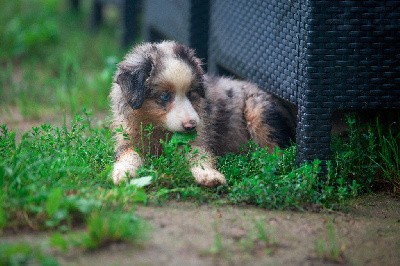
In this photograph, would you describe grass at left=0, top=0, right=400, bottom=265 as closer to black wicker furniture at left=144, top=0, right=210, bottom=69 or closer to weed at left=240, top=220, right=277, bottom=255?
weed at left=240, top=220, right=277, bottom=255

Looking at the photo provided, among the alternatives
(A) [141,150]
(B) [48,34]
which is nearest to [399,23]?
(A) [141,150]

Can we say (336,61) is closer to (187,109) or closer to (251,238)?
(187,109)

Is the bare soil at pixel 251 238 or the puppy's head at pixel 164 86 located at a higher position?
the puppy's head at pixel 164 86

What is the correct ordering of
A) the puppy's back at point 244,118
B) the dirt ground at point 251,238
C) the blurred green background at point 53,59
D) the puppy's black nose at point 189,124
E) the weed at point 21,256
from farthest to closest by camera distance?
the blurred green background at point 53,59
the puppy's back at point 244,118
the puppy's black nose at point 189,124
the dirt ground at point 251,238
the weed at point 21,256

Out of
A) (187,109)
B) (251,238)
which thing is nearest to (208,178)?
(187,109)

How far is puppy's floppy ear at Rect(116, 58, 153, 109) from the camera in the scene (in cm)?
457

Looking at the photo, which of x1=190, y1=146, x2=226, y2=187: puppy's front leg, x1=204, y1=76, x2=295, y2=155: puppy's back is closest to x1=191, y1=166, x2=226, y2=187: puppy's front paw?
x1=190, y1=146, x2=226, y2=187: puppy's front leg

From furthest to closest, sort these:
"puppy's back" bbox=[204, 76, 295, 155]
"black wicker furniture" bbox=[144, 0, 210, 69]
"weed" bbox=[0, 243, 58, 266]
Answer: "black wicker furniture" bbox=[144, 0, 210, 69]
"puppy's back" bbox=[204, 76, 295, 155]
"weed" bbox=[0, 243, 58, 266]

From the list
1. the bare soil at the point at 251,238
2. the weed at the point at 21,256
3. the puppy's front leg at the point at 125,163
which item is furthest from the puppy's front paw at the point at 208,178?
the weed at the point at 21,256

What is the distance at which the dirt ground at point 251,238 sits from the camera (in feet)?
10.9

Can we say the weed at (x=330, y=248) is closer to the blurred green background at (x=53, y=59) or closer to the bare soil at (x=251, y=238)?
the bare soil at (x=251, y=238)

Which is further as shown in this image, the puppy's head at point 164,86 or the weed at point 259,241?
the puppy's head at point 164,86

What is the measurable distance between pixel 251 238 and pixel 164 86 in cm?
144

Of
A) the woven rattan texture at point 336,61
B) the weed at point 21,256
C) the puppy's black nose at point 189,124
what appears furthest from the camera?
the puppy's black nose at point 189,124
